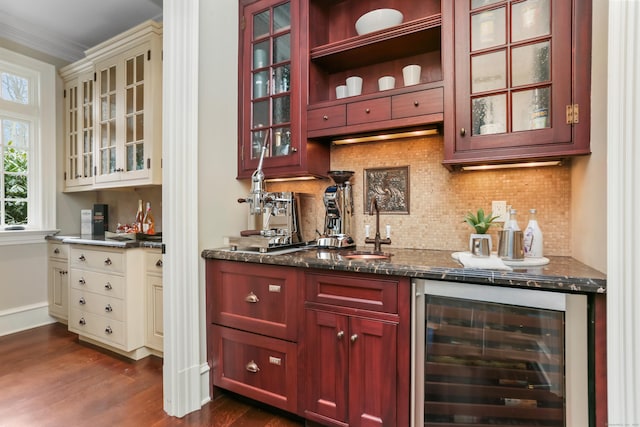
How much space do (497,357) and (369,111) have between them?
1316mm

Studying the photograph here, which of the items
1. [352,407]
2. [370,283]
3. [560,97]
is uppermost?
[560,97]

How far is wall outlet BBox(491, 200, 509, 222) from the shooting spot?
172 centimetres

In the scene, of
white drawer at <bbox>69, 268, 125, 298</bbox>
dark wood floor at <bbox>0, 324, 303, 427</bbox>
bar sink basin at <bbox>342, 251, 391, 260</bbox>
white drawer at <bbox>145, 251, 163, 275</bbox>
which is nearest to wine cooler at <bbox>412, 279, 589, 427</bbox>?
bar sink basin at <bbox>342, 251, 391, 260</bbox>

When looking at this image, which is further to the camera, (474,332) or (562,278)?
(474,332)

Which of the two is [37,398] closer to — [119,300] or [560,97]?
[119,300]

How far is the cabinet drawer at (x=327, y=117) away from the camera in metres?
1.85

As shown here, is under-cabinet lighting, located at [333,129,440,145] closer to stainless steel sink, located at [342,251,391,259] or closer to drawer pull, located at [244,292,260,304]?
stainless steel sink, located at [342,251,391,259]

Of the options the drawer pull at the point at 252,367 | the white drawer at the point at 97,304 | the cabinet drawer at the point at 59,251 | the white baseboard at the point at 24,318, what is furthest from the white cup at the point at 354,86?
the white baseboard at the point at 24,318

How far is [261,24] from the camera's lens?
213 cm

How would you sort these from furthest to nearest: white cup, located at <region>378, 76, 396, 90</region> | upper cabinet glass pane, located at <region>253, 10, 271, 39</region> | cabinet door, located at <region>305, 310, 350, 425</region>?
upper cabinet glass pane, located at <region>253, 10, 271, 39</region>
white cup, located at <region>378, 76, 396, 90</region>
cabinet door, located at <region>305, 310, 350, 425</region>

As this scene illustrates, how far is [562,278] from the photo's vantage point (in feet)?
3.59

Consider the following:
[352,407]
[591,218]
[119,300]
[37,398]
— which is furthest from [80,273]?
[591,218]

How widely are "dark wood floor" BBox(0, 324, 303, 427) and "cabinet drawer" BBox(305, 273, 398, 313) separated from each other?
75 centimetres
